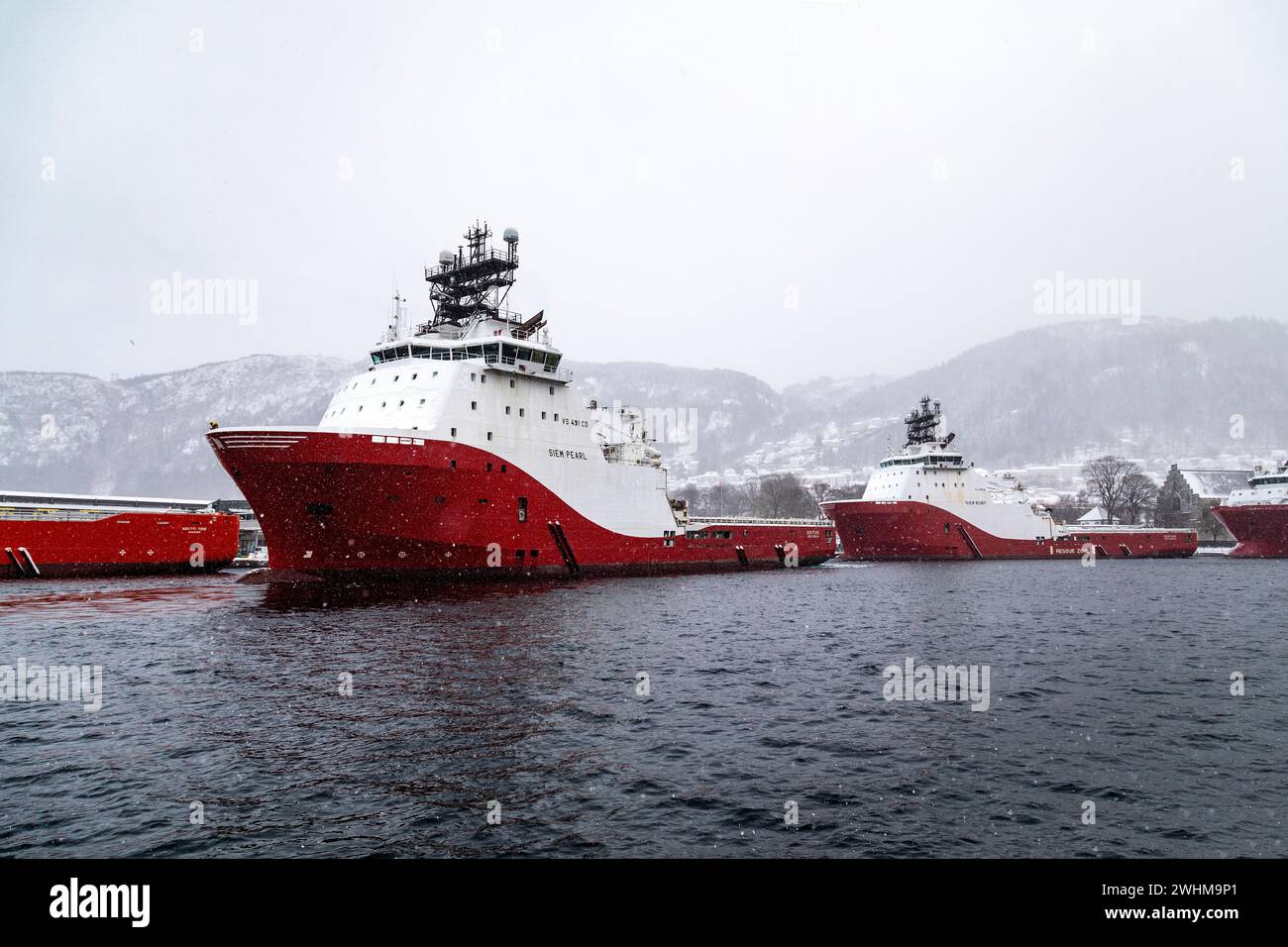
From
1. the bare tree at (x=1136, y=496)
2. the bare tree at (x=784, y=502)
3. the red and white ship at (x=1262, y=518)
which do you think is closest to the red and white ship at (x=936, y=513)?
the red and white ship at (x=1262, y=518)

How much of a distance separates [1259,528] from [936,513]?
36.1 m

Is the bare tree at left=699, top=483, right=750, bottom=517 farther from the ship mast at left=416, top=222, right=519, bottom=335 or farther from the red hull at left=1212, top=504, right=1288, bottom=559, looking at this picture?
the ship mast at left=416, top=222, right=519, bottom=335

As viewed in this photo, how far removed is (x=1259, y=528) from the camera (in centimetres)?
6812

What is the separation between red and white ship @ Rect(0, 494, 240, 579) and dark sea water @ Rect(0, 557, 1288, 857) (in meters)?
17.3

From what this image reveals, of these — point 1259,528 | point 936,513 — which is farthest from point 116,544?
point 1259,528

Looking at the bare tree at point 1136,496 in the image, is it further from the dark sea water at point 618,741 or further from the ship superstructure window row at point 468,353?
the ship superstructure window row at point 468,353

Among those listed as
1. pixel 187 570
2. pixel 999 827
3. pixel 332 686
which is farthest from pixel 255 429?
pixel 999 827

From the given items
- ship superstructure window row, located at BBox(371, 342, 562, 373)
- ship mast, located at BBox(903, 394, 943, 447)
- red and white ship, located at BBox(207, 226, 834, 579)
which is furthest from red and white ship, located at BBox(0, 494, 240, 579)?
ship mast, located at BBox(903, 394, 943, 447)

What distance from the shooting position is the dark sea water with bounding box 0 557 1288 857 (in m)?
7.61

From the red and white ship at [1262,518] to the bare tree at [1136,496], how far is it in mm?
43605

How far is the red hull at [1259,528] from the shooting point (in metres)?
66.4

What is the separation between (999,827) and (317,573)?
26109 mm

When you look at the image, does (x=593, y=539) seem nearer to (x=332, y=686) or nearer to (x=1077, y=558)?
(x=332, y=686)
